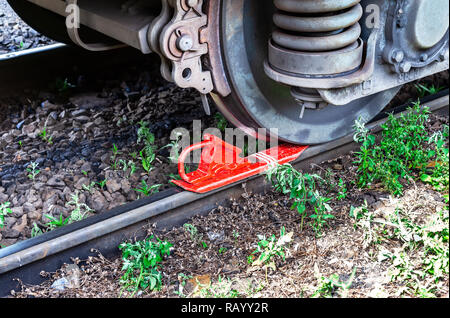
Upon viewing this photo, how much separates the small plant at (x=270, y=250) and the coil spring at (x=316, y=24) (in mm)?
882

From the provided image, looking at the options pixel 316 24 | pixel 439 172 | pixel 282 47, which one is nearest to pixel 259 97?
pixel 282 47

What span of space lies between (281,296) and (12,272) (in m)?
1.15

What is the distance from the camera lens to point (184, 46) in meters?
2.87

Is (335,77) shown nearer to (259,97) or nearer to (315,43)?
(315,43)

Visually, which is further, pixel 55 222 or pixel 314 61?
pixel 55 222

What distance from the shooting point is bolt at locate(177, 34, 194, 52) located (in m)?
2.86

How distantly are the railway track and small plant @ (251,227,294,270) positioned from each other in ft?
1.36

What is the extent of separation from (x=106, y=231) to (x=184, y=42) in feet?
3.04

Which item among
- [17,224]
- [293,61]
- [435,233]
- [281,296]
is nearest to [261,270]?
[281,296]

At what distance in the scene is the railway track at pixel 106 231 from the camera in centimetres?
275

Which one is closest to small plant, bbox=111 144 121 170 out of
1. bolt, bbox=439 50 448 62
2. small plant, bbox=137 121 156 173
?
small plant, bbox=137 121 156 173

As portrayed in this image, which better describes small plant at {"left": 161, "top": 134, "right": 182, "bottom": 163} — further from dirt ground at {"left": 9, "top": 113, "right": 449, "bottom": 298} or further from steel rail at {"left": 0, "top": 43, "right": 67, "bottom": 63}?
steel rail at {"left": 0, "top": 43, "right": 67, "bottom": 63}

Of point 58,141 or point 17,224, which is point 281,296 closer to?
point 17,224
